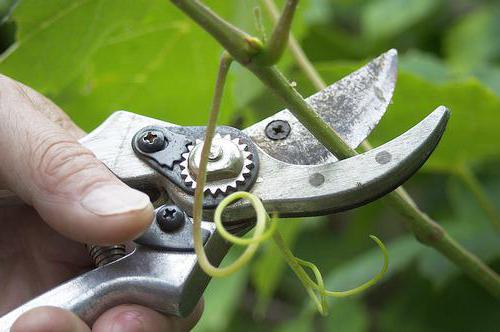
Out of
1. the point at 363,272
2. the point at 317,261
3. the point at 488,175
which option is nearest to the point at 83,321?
the point at 363,272

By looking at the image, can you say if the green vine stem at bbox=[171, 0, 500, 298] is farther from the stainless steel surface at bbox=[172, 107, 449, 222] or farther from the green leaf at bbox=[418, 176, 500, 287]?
the green leaf at bbox=[418, 176, 500, 287]

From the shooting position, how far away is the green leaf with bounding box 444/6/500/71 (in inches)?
77.4

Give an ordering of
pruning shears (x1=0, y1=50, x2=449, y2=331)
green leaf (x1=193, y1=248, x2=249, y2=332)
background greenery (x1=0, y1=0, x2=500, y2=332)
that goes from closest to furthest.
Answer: pruning shears (x1=0, y1=50, x2=449, y2=331)
background greenery (x1=0, y1=0, x2=500, y2=332)
green leaf (x1=193, y1=248, x2=249, y2=332)

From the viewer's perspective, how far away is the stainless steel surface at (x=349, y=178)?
3.10 ft

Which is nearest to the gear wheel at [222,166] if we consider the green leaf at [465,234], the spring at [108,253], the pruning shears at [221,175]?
the pruning shears at [221,175]

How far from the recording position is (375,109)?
1.10 m

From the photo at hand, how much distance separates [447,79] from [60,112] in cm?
77

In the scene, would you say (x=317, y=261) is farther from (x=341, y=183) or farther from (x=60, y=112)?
(x=341, y=183)

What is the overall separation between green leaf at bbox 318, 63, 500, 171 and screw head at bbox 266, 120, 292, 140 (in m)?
0.31

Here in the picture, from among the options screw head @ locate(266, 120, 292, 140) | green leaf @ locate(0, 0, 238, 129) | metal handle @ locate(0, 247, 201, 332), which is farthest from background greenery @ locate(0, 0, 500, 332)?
metal handle @ locate(0, 247, 201, 332)

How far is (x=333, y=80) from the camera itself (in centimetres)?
147

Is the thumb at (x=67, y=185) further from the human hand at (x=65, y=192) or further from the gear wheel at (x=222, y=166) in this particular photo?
the gear wheel at (x=222, y=166)

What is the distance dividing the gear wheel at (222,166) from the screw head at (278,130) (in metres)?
0.05

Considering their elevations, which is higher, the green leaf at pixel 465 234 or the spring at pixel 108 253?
the spring at pixel 108 253
